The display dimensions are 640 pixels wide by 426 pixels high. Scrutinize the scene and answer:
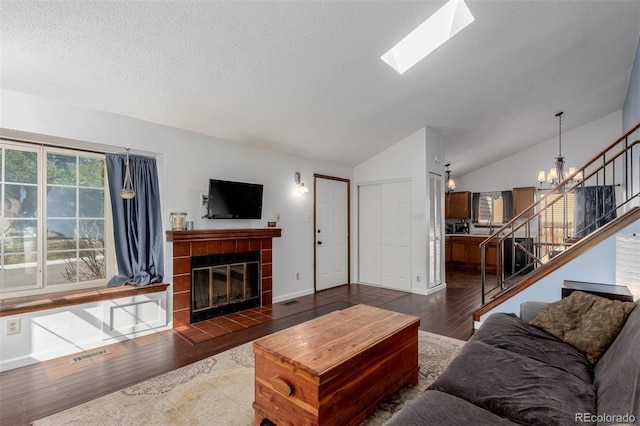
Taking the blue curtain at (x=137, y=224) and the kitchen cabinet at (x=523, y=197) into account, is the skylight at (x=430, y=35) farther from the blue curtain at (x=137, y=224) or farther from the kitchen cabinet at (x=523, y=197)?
the kitchen cabinet at (x=523, y=197)

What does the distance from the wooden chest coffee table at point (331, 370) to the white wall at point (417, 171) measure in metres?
3.16

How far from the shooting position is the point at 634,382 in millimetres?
1270

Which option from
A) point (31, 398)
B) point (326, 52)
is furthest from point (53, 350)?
point (326, 52)

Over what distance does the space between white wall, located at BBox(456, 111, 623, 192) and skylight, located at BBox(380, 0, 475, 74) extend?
567 centimetres

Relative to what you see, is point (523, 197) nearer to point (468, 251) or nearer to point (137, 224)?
point (468, 251)

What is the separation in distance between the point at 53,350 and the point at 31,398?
0.76m

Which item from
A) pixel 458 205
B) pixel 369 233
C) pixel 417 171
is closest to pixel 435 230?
pixel 417 171

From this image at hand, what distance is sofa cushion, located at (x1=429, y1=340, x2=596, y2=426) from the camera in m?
1.44

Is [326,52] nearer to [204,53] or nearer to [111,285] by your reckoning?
[204,53]

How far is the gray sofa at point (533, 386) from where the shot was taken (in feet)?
4.46

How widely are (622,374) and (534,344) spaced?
741mm

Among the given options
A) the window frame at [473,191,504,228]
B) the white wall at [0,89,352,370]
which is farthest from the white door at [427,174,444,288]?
the window frame at [473,191,504,228]

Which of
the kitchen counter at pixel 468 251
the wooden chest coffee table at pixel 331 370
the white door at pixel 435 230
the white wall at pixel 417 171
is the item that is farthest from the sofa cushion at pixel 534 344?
the kitchen counter at pixel 468 251

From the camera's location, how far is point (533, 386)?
1.63 meters
